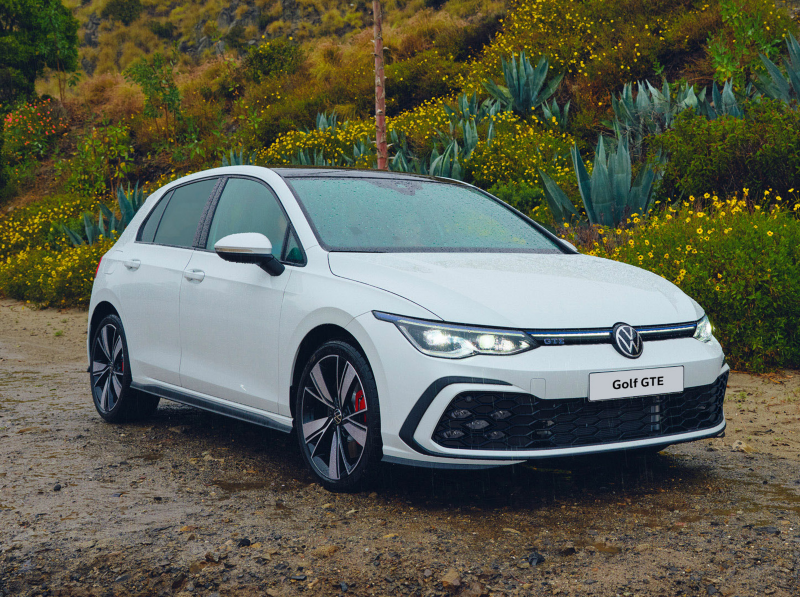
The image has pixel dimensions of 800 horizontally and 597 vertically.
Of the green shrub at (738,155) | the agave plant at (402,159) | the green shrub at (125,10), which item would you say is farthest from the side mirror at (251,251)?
the green shrub at (125,10)

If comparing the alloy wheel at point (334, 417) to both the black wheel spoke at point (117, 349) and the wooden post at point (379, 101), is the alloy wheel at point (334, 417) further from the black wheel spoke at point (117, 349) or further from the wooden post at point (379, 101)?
the wooden post at point (379, 101)

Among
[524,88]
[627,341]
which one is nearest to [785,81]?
[524,88]

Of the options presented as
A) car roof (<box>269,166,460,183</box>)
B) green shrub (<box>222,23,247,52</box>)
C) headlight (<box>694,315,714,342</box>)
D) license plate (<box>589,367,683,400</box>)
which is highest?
green shrub (<box>222,23,247,52</box>)

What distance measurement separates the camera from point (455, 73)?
21188 mm

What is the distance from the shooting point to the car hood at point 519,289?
3543 millimetres

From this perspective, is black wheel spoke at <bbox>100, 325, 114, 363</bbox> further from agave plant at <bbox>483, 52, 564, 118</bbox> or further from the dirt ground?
agave plant at <bbox>483, 52, 564, 118</bbox>

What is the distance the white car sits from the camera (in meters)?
3.47

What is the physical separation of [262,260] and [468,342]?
Result: 1295 millimetres

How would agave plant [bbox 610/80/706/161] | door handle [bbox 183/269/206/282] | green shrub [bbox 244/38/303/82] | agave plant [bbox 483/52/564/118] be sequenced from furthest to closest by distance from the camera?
green shrub [bbox 244/38/303/82] < agave plant [bbox 483/52/564/118] < agave plant [bbox 610/80/706/161] < door handle [bbox 183/269/206/282]

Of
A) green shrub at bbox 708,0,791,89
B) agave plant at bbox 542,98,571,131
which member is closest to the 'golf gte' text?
green shrub at bbox 708,0,791,89

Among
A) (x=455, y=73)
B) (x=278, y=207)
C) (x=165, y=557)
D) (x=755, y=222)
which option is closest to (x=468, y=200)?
(x=278, y=207)

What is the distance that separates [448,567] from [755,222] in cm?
593

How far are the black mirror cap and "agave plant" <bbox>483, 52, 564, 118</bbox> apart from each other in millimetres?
12164

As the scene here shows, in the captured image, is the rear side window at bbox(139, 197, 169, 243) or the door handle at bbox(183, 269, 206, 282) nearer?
the door handle at bbox(183, 269, 206, 282)
